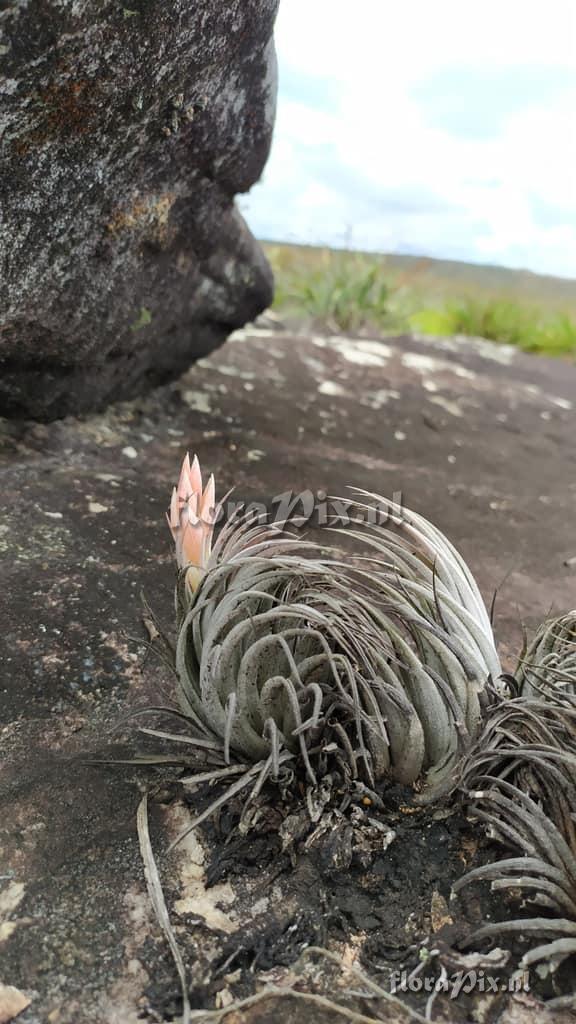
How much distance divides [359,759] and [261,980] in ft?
1.67

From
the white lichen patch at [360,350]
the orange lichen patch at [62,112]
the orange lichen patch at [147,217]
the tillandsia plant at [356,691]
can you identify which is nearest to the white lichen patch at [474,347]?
the white lichen patch at [360,350]

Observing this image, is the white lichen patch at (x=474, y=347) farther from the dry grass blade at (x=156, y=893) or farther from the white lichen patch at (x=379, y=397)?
A: the dry grass blade at (x=156, y=893)

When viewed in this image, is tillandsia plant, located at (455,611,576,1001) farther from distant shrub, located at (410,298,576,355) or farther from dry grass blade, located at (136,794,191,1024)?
distant shrub, located at (410,298,576,355)

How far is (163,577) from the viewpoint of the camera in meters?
2.83

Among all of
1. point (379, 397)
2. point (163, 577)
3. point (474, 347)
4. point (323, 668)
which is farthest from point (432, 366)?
point (323, 668)

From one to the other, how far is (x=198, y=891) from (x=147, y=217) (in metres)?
2.44

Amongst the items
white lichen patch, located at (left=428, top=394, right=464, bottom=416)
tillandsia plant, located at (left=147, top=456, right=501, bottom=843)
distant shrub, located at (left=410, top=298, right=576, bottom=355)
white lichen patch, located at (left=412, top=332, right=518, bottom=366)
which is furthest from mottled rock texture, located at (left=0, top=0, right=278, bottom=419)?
distant shrub, located at (left=410, top=298, right=576, bottom=355)

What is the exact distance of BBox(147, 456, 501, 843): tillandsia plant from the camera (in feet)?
5.80

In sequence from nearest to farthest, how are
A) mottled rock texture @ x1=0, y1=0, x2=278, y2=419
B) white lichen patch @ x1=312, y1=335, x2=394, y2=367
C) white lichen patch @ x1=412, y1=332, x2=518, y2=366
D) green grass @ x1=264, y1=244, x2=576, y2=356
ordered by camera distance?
mottled rock texture @ x1=0, y1=0, x2=278, y2=419, white lichen patch @ x1=312, y1=335, x2=394, y2=367, white lichen patch @ x1=412, y1=332, x2=518, y2=366, green grass @ x1=264, y1=244, x2=576, y2=356

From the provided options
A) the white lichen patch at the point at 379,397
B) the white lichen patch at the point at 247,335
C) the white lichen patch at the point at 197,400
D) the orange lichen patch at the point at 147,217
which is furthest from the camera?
the white lichen patch at the point at 247,335

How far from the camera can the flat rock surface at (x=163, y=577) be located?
1535 millimetres

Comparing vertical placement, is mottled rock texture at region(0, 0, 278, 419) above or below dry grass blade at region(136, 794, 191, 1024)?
above

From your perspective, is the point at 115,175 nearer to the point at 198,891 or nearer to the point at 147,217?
the point at 147,217

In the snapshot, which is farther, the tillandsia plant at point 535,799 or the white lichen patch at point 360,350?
the white lichen patch at point 360,350
